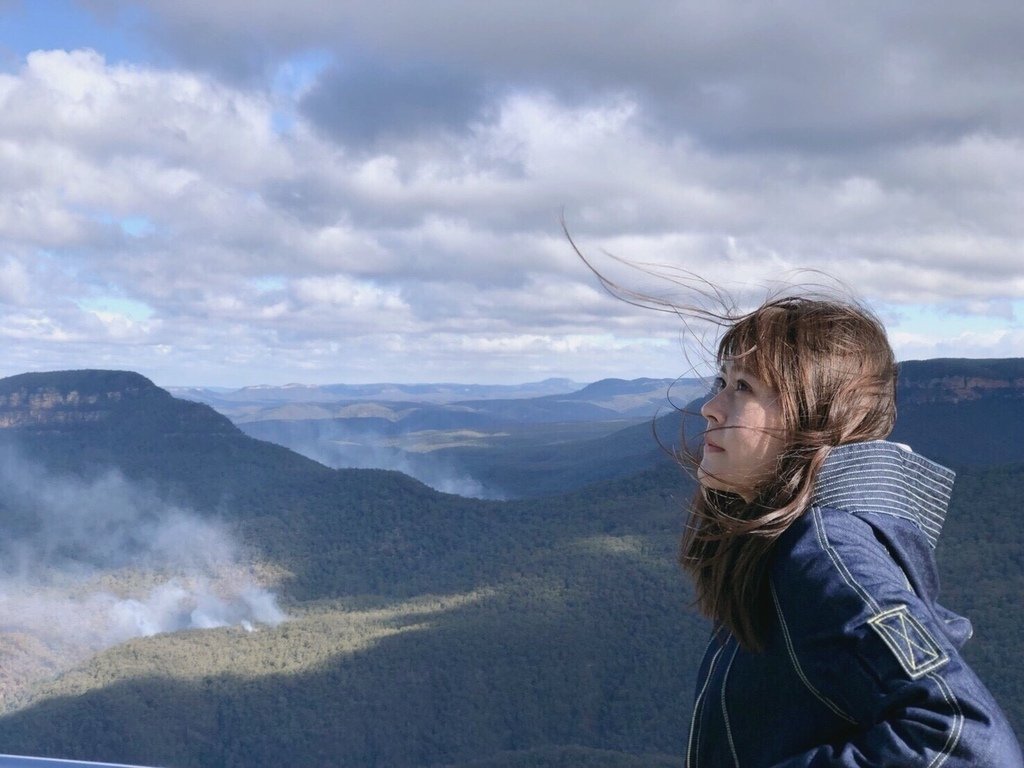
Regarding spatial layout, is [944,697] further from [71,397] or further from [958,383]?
[71,397]

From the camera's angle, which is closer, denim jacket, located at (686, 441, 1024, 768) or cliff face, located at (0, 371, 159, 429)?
denim jacket, located at (686, 441, 1024, 768)

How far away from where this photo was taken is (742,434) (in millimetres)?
1410

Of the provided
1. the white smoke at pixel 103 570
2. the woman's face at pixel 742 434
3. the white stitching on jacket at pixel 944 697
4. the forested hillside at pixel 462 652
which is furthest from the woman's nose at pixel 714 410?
the white smoke at pixel 103 570

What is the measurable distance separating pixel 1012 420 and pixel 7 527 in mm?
55833

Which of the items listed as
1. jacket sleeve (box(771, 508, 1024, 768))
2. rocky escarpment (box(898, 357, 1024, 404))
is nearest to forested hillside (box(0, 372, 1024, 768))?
rocky escarpment (box(898, 357, 1024, 404))

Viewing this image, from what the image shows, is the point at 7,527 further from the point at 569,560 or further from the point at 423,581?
the point at 569,560

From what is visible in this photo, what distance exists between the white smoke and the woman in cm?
4394

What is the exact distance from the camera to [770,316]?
146 centimetres

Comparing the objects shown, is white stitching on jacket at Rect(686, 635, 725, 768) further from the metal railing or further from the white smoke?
the white smoke

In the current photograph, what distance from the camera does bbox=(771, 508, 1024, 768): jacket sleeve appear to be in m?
1.11

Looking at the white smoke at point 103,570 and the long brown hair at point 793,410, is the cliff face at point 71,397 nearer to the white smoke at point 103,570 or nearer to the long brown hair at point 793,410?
the white smoke at point 103,570

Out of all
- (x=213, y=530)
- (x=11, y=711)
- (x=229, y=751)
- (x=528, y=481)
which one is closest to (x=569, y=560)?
(x=229, y=751)

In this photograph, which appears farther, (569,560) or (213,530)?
(213,530)

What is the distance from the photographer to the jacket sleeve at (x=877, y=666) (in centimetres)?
111
